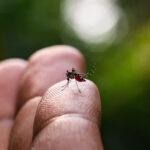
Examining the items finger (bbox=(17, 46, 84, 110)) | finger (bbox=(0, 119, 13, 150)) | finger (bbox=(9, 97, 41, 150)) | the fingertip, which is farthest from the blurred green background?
the fingertip

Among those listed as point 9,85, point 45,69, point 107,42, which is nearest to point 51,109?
point 45,69

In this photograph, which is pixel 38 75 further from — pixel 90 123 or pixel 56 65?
pixel 90 123

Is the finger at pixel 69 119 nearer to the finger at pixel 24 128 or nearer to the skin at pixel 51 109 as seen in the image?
the skin at pixel 51 109

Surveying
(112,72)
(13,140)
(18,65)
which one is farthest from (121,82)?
(13,140)

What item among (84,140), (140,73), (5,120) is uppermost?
(140,73)

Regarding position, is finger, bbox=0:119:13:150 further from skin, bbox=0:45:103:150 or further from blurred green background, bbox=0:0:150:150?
blurred green background, bbox=0:0:150:150

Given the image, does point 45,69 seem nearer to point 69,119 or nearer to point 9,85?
point 9,85

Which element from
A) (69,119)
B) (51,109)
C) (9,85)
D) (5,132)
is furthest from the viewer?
(9,85)
